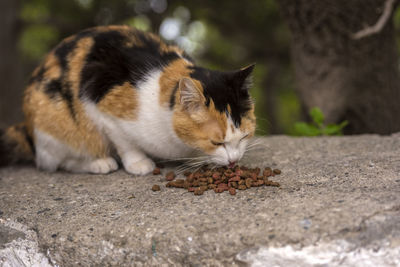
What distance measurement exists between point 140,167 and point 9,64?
4.71 meters

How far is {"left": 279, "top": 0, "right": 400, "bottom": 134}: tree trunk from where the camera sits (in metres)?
4.34

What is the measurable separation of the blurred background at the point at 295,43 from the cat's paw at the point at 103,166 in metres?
1.30

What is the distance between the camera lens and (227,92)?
106 inches

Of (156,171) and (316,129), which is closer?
(156,171)

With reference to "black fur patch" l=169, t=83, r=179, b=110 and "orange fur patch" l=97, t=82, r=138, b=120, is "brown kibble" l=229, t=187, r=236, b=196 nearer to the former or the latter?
"black fur patch" l=169, t=83, r=179, b=110

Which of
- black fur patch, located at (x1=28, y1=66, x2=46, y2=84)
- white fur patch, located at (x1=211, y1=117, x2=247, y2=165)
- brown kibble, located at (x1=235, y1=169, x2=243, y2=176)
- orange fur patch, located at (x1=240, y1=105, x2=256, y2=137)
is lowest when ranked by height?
brown kibble, located at (x1=235, y1=169, x2=243, y2=176)

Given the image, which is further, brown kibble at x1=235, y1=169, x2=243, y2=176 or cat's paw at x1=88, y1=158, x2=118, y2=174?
cat's paw at x1=88, y1=158, x2=118, y2=174

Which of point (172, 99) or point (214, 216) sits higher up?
point (172, 99)

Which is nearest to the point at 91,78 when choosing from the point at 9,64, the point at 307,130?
the point at 307,130

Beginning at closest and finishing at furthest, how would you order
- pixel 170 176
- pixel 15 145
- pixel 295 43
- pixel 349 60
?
pixel 170 176 → pixel 15 145 → pixel 349 60 → pixel 295 43

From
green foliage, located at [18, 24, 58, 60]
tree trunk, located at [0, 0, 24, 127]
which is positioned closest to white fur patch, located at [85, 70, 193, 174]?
tree trunk, located at [0, 0, 24, 127]

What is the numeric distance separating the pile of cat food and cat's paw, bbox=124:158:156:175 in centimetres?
27

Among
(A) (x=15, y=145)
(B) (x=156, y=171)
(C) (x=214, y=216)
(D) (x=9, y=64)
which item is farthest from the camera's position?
(D) (x=9, y=64)

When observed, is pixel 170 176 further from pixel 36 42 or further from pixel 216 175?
pixel 36 42
